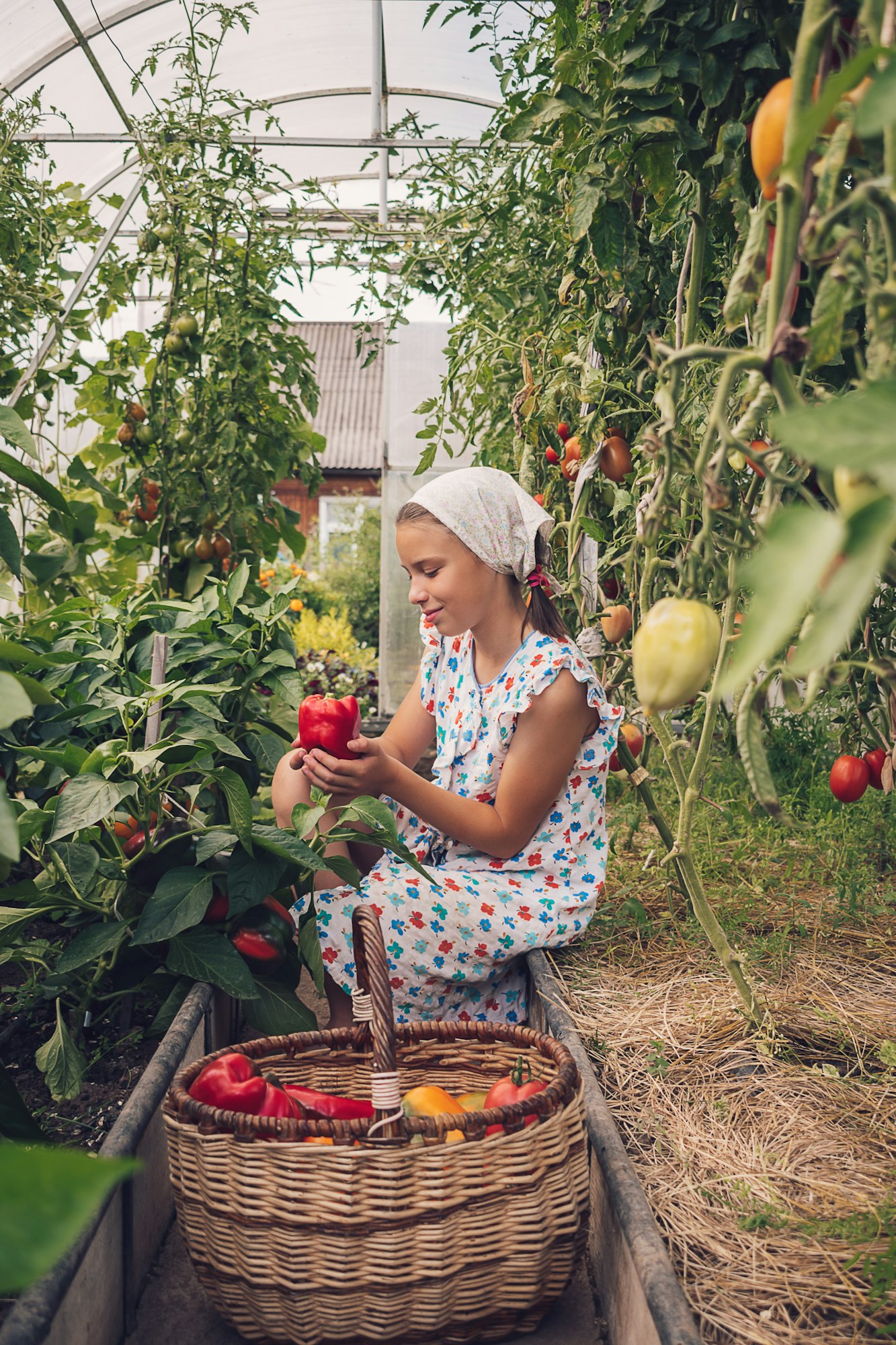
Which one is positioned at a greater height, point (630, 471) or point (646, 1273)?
point (630, 471)

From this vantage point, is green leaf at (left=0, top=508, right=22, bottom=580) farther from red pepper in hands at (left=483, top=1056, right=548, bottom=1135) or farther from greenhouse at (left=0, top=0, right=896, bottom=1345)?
red pepper in hands at (left=483, top=1056, right=548, bottom=1135)

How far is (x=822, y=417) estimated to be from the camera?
1.50ft

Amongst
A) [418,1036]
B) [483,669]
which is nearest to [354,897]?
[418,1036]

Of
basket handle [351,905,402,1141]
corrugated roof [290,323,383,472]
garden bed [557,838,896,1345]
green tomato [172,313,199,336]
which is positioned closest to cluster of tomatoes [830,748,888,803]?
garden bed [557,838,896,1345]

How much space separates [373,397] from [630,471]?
10.4 metres

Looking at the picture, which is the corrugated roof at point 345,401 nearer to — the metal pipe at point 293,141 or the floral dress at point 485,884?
the metal pipe at point 293,141

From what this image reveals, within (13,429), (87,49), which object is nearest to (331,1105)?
(13,429)

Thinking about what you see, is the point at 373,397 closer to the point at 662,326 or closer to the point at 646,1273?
the point at 662,326

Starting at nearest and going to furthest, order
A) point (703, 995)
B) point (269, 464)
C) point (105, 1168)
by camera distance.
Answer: point (105, 1168), point (703, 995), point (269, 464)

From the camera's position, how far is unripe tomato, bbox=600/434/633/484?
2.01m

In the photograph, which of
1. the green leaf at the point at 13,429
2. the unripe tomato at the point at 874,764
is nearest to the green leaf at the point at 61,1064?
the green leaf at the point at 13,429

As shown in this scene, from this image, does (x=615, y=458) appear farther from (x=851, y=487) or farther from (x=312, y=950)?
(x=851, y=487)

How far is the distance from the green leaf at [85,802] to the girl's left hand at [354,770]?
323mm

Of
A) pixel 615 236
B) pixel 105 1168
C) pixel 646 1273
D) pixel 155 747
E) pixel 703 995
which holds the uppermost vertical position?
pixel 615 236
